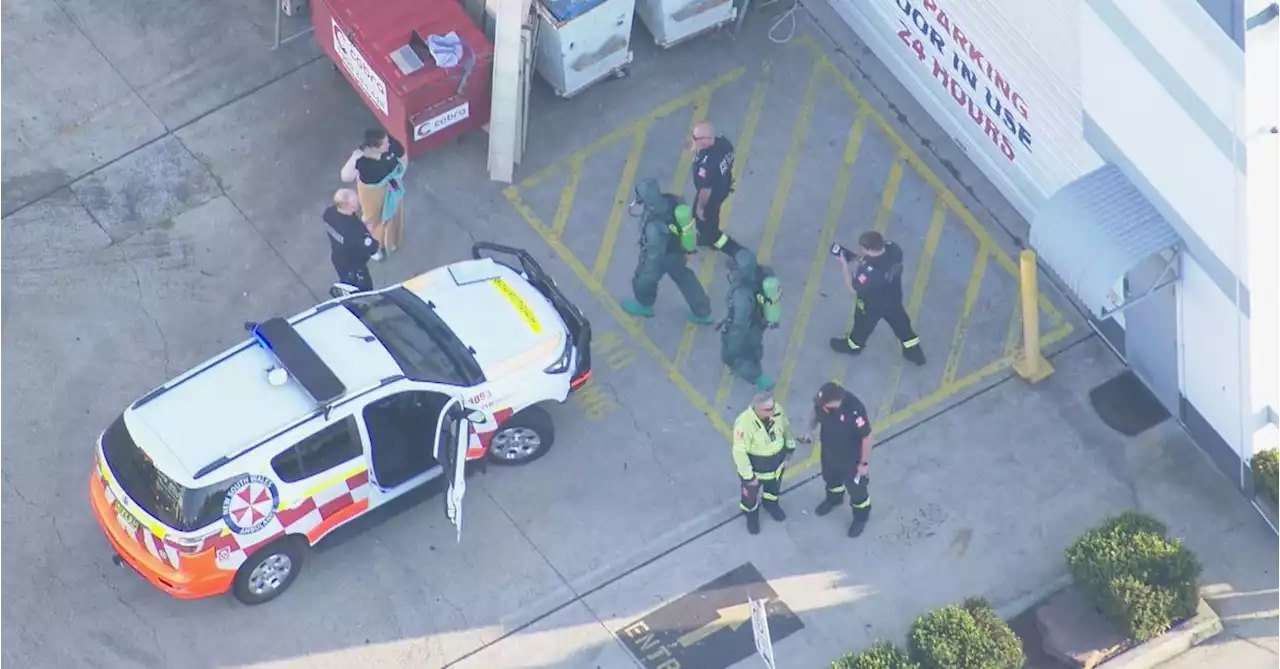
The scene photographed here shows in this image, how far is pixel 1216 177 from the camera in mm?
16672

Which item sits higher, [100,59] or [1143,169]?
[100,59]

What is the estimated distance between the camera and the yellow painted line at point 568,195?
20.5m

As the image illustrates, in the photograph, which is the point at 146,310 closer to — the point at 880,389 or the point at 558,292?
the point at 558,292

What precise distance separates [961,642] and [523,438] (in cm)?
391

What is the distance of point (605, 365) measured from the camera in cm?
1950

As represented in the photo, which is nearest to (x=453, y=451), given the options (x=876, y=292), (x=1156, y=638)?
(x=876, y=292)

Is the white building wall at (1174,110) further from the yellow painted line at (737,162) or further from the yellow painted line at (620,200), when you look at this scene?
the yellow painted line at (620,200)

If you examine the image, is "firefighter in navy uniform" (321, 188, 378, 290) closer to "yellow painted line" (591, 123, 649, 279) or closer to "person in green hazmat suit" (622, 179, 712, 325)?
"yellow painted line" (591, 123, 649, 279)

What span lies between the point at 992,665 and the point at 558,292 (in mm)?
4690

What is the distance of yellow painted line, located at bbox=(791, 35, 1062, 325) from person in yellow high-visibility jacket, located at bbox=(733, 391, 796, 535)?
3079 millimetres

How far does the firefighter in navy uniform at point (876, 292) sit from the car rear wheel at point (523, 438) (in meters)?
2.70

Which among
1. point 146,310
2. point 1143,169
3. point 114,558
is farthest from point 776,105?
point 114,558

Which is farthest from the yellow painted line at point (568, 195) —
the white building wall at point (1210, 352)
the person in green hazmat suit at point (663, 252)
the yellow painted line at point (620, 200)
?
the white building wall at point (1210, 352)

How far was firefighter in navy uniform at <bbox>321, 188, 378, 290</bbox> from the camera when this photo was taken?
19031 millimetres
